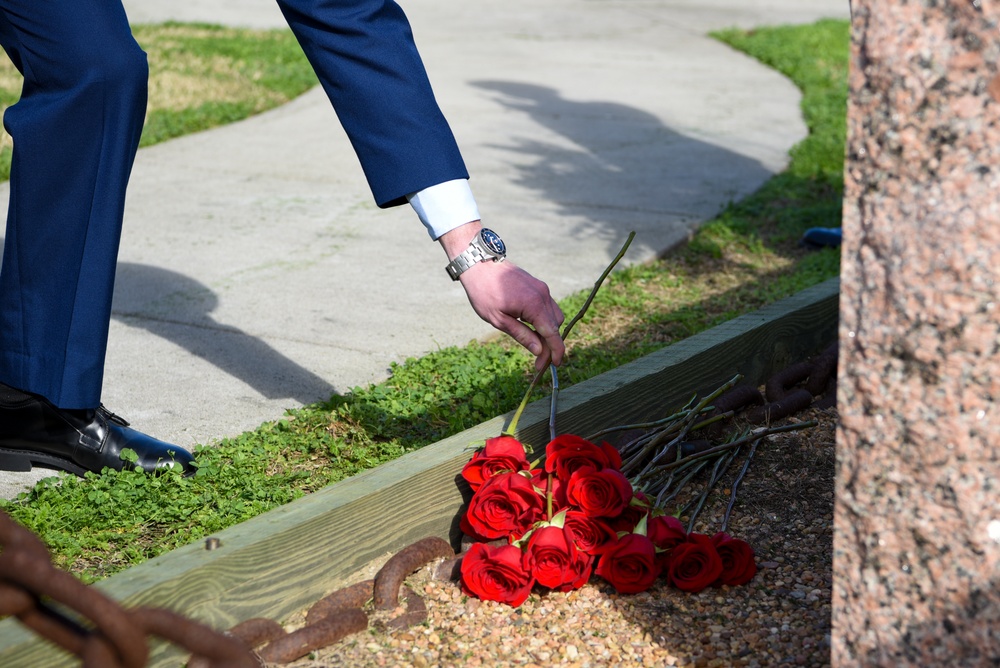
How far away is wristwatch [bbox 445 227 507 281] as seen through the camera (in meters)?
2.11

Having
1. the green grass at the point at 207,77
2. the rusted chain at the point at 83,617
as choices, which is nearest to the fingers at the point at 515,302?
the rusted chain at the point at 83,617

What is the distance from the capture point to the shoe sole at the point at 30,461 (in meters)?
2.67

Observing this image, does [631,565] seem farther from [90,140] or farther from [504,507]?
[90,140]

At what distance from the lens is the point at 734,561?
2057mm

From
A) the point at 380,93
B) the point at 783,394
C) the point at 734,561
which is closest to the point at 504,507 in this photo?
the point at 734,561

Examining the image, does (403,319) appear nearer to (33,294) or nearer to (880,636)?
(33,294)

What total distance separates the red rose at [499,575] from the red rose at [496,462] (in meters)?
0.17

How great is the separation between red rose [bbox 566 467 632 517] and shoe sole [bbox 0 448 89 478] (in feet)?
4.22

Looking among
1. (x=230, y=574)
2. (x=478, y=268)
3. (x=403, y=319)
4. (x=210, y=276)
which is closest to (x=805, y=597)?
(x=478, y=268)

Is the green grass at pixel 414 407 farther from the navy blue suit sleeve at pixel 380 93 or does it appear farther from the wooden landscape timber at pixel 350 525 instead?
the navy blue suit sleeve at pixel 380 93

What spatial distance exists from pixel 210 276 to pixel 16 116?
74.6 inches

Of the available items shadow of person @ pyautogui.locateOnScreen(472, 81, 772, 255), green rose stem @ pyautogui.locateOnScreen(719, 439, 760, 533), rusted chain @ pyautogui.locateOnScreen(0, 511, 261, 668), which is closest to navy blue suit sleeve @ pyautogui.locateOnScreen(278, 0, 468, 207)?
green rose stem @ pyautogui.locateOnScreen(719, 439, 760, 533)

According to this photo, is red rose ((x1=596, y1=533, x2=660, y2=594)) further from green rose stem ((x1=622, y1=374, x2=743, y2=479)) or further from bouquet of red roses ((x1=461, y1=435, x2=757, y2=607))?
green rose stem ((x1=622, y1=374, x2=743, y2=479))

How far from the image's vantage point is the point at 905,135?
4.29ft
